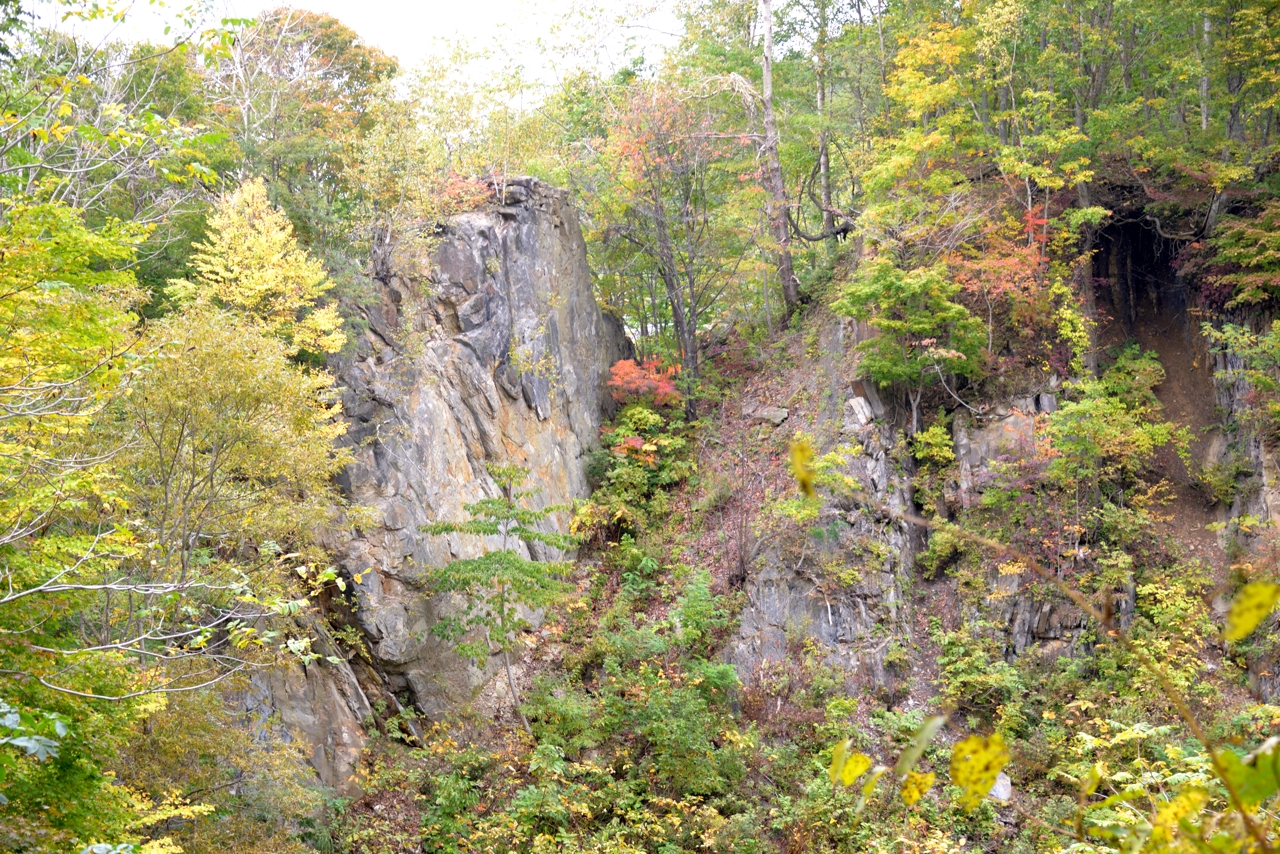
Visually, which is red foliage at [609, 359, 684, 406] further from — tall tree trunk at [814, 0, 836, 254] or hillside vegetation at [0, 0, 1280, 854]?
tall tree trunk at [814, 0, 836, 254]

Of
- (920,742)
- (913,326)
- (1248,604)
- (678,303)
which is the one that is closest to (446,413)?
(678,303)

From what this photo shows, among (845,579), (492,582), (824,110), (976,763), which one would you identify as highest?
(824,110)

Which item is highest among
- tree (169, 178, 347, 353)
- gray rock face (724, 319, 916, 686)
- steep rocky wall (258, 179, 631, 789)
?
tree (169, 178, 347, 353)

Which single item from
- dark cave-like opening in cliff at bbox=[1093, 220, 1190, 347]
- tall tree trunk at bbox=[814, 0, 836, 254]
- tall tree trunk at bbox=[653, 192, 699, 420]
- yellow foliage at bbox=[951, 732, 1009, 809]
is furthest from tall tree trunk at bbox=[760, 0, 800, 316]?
yellow foliage at bbox=[951, 732, 1009, 809]

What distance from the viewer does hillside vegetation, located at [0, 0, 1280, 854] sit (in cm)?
668

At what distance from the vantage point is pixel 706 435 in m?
15.7

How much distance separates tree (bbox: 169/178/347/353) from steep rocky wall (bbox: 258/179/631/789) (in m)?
1.58

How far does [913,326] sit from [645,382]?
540 centimetres

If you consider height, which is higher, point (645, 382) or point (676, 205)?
point (676, 205)

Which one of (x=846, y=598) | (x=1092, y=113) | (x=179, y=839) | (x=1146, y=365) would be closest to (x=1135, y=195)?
(x=1092, y=113)

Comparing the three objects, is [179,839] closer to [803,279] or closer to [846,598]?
[846,598]

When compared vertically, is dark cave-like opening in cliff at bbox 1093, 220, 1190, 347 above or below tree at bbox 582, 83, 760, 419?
below

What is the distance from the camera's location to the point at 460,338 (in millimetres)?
13562

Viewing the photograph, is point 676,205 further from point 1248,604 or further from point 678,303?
point 1248,604
